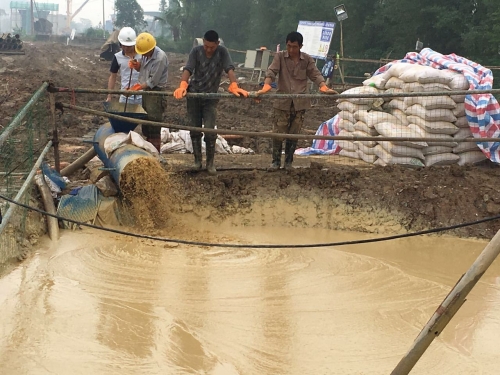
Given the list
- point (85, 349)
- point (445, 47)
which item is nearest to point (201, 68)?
Result: point (85, 349)

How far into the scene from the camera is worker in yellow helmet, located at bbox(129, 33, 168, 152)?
6.72m

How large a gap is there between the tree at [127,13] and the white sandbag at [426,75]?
44.0 m

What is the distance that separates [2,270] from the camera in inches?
191

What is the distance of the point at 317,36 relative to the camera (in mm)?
17016

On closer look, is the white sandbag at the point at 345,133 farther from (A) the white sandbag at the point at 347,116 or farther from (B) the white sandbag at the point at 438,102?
(B) the white sandbag at the point at 438,102

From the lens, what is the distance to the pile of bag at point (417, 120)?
733 cm

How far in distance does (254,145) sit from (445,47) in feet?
54.8

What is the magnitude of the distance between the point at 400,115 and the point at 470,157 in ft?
3.22

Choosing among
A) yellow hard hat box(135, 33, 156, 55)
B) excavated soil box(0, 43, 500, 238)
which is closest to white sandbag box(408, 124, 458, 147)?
excavated soil box(0, 43, 500, 238)

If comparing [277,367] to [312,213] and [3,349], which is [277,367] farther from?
[312,213]

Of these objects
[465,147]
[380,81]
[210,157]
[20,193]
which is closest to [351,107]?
[380,81]

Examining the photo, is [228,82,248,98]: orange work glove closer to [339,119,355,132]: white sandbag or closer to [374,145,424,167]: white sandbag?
[374,145,424,167]: white sandbag

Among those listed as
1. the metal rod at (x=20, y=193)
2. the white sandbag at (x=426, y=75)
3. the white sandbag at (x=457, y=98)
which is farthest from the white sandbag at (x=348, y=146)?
the metal rod at (x=20, y=193)

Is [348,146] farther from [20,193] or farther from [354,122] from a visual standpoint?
[20,193]
